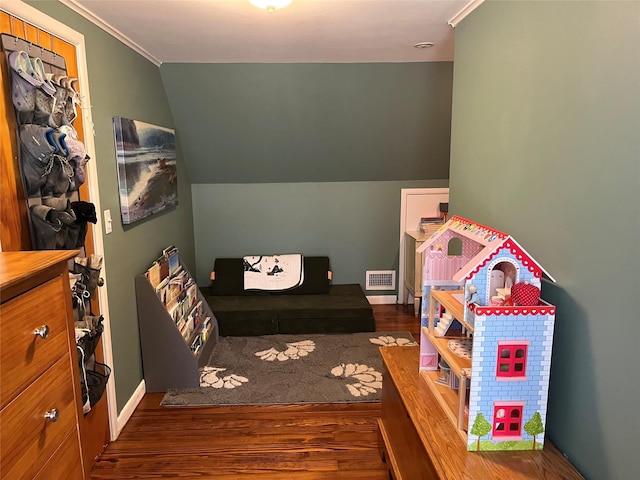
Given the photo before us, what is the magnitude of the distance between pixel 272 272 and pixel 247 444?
6.59 ft

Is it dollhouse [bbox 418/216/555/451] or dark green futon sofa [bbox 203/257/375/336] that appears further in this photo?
dark green futon sofa [bbox 203/257/375/336]

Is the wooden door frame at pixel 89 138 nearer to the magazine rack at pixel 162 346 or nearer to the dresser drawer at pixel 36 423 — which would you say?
the magazine rack at pixel 162 346

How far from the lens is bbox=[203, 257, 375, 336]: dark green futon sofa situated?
375 cm

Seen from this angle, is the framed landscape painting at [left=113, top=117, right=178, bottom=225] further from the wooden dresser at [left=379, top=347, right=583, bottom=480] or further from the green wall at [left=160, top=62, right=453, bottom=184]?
the wooden dresser at [left=379, top=347, right=583, bottom=480]

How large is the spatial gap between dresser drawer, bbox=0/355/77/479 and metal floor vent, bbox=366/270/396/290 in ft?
11.5

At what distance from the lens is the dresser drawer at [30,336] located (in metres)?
0.99

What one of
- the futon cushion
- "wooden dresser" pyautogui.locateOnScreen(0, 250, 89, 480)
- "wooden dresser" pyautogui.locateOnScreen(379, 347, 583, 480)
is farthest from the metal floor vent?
"wooden dresser" pyautogui.locateOnScreen(0, 250, 89, 480)

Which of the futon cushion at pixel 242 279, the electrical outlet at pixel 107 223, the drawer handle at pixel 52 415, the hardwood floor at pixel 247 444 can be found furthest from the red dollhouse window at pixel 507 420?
the futon cushion at pixel 242 279

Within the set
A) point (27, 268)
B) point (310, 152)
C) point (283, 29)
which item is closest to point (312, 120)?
point (310, 152)

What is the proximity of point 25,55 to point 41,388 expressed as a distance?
1194 mm

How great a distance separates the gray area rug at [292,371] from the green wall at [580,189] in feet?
5.18

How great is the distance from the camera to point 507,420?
1.43 m

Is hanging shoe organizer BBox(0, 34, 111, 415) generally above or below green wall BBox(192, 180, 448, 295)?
above

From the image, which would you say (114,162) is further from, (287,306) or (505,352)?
(505,352)
